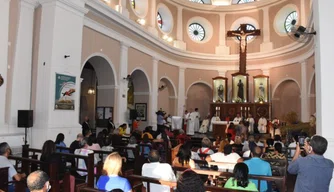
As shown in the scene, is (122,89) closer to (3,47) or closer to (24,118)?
(24,118)

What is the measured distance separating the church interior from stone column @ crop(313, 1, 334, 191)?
0.02 m

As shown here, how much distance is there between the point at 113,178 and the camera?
134 inches

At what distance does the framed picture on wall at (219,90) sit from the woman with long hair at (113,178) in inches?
628

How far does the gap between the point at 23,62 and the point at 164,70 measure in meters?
9.81

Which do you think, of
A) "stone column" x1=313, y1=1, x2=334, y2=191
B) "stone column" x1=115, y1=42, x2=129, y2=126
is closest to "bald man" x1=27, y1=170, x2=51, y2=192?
"stone column" x1=313, y1=1, x2=334, y2=191

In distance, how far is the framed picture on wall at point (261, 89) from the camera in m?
17.9

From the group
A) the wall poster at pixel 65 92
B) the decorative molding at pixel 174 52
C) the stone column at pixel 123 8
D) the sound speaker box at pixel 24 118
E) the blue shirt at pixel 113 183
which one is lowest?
the blue shirt at pixel 113 183

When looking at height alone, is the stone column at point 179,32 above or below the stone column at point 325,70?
above

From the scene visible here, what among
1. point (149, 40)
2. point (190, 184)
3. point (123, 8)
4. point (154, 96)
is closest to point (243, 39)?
point (149, 40)

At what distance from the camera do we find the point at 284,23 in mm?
18516

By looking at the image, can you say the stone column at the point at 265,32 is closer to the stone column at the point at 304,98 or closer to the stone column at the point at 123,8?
the stone column at the point at 304,98

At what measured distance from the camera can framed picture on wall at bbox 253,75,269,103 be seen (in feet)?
58.7

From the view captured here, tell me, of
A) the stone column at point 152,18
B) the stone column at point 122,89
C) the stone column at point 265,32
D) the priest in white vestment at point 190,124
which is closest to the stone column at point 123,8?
the stone column at point 122,89

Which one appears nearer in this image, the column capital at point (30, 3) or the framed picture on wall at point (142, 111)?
the column capital at point (30, 3)
